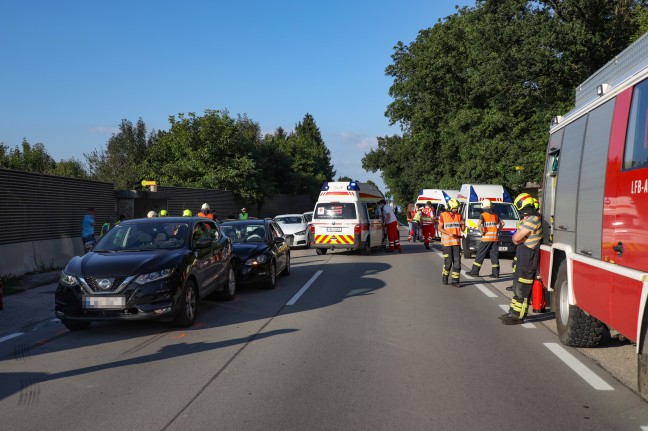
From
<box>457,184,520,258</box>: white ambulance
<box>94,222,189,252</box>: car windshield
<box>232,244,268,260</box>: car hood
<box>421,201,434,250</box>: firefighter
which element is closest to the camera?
<box>94,222,189,252</box>: car windshield

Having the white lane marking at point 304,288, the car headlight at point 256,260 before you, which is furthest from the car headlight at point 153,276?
the car headlight at point 256,260

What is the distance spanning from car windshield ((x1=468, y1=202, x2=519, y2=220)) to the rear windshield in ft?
13.3

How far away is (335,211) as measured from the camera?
1994 centimetres

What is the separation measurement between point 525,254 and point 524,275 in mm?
294

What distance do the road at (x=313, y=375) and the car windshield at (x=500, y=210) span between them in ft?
33.8

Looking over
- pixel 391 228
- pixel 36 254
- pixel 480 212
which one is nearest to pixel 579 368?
pixel 36 254

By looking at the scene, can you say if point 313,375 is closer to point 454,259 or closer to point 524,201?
point 524,201

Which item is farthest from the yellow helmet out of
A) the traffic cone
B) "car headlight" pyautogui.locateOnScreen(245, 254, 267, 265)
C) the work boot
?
"car headlight" pyautogui.locateOnScreen(245, 254, 267, 265)

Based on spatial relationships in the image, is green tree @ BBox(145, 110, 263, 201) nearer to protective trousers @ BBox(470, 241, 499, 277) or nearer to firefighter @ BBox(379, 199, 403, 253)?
firefighter @ BBox(379, 199, 403, 253)

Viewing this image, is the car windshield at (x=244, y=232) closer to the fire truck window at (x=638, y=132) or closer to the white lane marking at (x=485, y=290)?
the white lane marking at (x=485, y=290)

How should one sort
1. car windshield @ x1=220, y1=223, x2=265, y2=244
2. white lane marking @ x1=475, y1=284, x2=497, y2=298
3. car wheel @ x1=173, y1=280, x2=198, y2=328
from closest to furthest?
car wheel @ x1=173, y1=280, x2=198, y2=328, white lane marking @ x1=475, y1=284, x2=497, y2=298, car windshield @ x1=220, y1=223, x2=265, y2=244

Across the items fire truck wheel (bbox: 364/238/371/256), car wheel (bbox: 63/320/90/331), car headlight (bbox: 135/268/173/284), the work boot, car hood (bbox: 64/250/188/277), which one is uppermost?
car hood (bbox: 64/250/188/277)

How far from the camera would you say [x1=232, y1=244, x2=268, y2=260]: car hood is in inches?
465

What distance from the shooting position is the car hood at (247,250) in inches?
465
